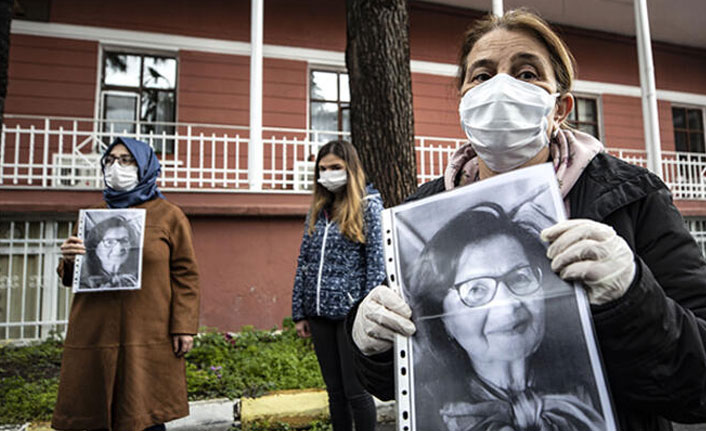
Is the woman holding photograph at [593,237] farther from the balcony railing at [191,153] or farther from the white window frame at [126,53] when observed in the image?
the white window frame at [126,53]

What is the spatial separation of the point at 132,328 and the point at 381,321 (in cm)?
218

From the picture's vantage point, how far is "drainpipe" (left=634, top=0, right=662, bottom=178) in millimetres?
9250

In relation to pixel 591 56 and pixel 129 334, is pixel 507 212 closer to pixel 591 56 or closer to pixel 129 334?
pixel 129 334

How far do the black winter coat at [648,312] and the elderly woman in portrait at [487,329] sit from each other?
0.43ft

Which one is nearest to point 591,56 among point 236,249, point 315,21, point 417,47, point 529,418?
point 417,47

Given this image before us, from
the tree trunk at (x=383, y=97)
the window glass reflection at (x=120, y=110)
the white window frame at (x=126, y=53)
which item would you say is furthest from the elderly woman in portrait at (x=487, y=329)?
the window glass reflection at (x=120, y=110)

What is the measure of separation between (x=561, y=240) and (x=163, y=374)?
8.43 feet

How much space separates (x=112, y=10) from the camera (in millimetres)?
8758

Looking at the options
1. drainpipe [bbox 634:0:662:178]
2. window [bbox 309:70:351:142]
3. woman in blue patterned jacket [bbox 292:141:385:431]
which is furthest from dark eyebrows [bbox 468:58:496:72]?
drainpipe [bbox 634:0:662:178]

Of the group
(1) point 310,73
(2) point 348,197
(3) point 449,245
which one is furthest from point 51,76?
(3) point 449,245

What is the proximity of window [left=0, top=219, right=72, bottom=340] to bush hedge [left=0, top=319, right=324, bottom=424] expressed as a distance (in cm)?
46

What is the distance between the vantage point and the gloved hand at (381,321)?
1.01 m

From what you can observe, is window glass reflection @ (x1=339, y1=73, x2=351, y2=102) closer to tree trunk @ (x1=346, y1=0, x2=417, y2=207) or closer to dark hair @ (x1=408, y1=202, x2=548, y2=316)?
tree trunk @ (x1=346, y1=0, x2=417, y2=207)

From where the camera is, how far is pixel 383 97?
178 inches
